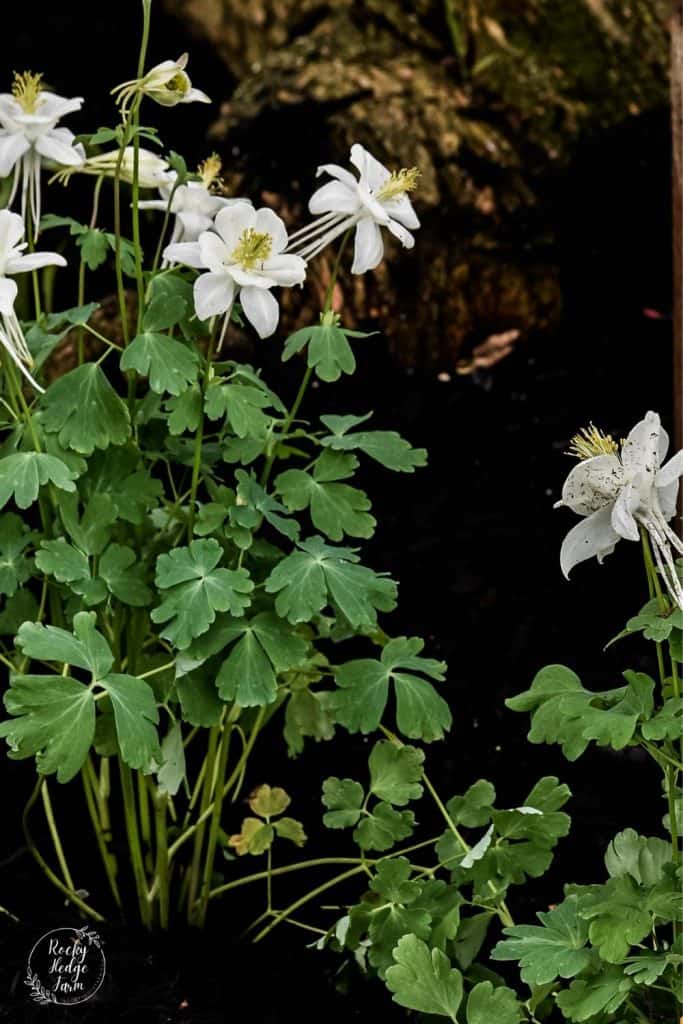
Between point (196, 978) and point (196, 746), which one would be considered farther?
point (196, 746)

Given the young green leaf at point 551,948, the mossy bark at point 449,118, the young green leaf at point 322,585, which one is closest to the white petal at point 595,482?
the young green leaf at point 322,585

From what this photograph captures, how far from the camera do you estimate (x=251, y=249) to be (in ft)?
4.45

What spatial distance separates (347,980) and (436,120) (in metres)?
2.67

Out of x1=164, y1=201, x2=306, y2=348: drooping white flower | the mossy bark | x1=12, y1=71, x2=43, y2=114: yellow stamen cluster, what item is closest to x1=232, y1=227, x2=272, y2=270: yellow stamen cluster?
x1=164, y1=201, x2=306, y2=348: drooping white flower

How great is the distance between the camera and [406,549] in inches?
110

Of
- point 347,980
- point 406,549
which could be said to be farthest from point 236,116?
point 347,980

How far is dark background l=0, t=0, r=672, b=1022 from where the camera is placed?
5.47 feet

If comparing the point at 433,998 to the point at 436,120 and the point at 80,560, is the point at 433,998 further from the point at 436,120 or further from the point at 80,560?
the point at 436,120

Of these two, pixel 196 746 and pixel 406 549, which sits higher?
pixel 406 549

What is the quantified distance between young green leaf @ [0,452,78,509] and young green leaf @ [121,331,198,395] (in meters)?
0.13

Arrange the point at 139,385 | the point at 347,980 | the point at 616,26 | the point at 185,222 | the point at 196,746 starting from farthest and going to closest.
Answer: the point at 616,26 → the point at 139,385 → the point at 196,746 → the point at 347,980 → the point at 185,222

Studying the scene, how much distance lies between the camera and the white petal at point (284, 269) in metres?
1.37

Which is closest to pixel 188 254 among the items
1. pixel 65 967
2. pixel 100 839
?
pixel 100 839

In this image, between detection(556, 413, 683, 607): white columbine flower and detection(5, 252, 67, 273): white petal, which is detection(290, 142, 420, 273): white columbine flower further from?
detection(556, 413, 683, 607): white columbine flower
